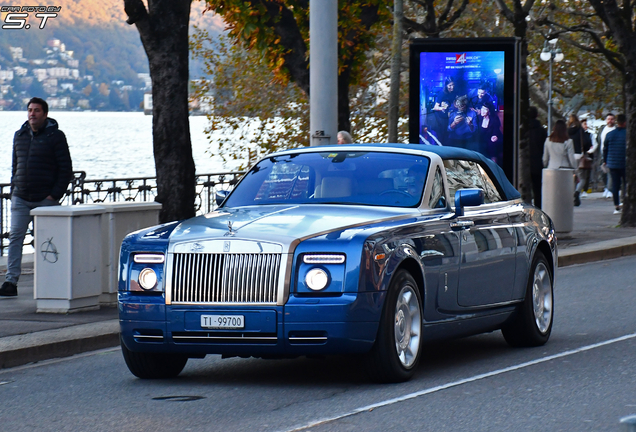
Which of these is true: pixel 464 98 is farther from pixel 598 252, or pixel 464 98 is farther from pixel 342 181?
pixel 342 181

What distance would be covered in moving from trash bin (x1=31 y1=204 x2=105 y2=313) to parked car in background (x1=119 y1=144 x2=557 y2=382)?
2.60m

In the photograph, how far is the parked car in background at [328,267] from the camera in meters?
7.16

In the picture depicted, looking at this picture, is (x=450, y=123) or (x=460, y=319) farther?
(x=450, y=123)

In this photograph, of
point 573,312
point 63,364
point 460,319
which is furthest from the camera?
point 573,312

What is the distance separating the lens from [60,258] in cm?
1090

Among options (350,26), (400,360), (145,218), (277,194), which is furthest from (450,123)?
(400,360)

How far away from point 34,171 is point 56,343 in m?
3.42

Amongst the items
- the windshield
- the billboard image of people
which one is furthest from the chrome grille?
the billboard image of people

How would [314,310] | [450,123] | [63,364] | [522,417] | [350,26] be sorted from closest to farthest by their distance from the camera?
[522,417] → [314,310] → [63,364] → [450,123] → [350,26]

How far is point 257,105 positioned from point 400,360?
86.6 ft

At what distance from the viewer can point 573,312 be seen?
458 inches

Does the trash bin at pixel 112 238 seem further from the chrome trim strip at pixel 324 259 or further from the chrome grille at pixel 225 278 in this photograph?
the chrome trim strip at pixel 324 259

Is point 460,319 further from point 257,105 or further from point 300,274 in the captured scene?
point 257,105

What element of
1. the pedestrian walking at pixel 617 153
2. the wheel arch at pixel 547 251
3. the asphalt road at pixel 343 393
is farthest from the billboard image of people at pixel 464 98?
the pedestrian walking at pixel 617 153
